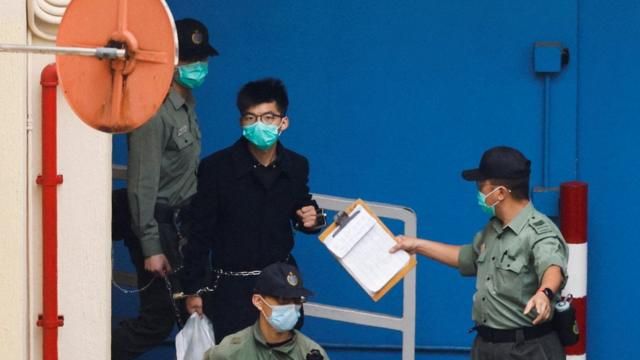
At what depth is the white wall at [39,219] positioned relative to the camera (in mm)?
7910

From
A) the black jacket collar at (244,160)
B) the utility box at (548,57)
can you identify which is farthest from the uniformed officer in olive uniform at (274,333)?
the utility box at (548,57)

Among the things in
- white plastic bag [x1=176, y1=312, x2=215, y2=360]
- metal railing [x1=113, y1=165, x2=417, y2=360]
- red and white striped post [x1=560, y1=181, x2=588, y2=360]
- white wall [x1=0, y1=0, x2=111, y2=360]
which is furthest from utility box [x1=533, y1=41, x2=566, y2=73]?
white wall [x1=0, y1=0, x2=111, y2=360]

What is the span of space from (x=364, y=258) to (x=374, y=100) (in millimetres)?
1323

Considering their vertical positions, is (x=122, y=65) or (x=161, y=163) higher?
(x=122, y=65)

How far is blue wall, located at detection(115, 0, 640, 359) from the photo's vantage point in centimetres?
965

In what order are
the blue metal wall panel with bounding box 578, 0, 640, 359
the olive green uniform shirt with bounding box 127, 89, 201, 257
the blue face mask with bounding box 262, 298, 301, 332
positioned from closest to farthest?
1. the blue face mask with bounding box 262, 298, 301, 332
2. the olive green uniform shirt with bounding box 127, 89, 201, 257
3. the blue metal wall panel with bounding box 578, 0, 640, 359

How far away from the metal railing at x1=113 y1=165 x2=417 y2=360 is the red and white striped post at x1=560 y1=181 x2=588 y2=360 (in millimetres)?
843

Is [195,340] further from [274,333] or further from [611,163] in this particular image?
[611,163]

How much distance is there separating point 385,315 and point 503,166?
1.32 metres

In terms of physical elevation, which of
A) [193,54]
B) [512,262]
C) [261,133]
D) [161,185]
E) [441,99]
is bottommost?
[512,262]

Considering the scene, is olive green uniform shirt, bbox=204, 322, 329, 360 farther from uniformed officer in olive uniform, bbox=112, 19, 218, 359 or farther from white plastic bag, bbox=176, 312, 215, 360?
uniformed officer in olive uniform, bbox=112, 19, 218, 359
